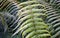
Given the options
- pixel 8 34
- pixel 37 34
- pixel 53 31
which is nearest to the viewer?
pixel 37 34

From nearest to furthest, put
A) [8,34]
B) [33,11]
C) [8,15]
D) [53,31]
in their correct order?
1. [33,11]
2. [53,31]
3. [8,15]
4. [8,34]

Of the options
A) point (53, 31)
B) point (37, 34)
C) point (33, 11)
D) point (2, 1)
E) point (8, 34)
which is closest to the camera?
point (37, 34)

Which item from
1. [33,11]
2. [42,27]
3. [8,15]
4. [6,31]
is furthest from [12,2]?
[42,27]

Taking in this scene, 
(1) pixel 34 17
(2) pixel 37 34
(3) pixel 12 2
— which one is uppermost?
(3) pixel 12 2

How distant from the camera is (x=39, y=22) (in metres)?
1.18

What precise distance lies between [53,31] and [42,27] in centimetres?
36

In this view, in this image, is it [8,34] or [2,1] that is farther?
[8,34]

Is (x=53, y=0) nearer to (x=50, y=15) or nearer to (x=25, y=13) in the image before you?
(x=50, y=15)

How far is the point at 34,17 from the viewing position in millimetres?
1186

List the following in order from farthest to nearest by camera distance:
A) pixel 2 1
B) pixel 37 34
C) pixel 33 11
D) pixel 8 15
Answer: pixel 2 1 → pixel 8 15 → pixel 33 11 → pixel 37 34

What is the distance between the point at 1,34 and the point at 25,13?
848 mm

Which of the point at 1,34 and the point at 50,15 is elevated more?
the point at 50,15

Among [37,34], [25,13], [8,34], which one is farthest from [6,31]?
[37,34]

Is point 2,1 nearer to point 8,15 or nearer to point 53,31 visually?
point 8,15
